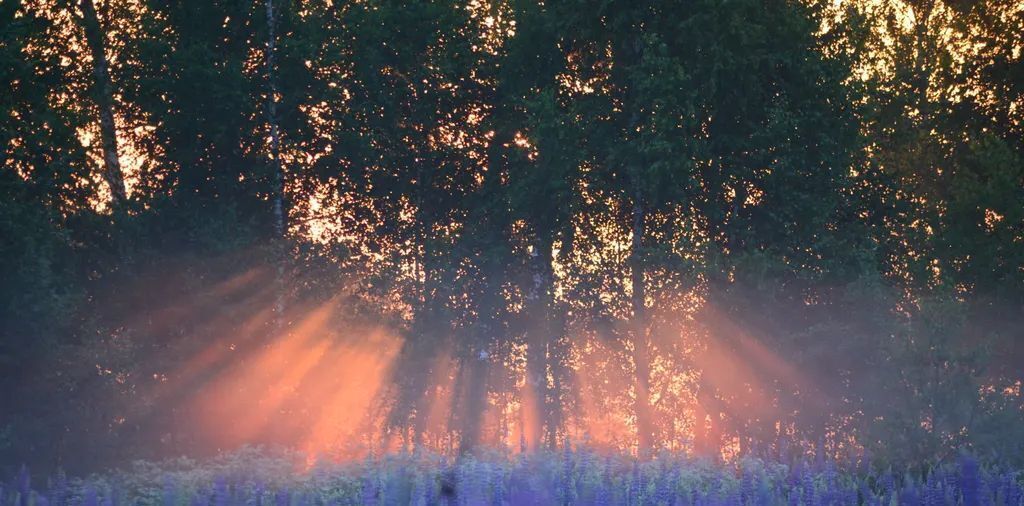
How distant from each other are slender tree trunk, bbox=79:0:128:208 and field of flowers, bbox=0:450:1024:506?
12188 millimetres

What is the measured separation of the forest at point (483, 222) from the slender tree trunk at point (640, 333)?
10 centimetres

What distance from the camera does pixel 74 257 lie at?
26.1 metres

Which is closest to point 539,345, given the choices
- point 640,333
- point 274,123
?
point 640,333

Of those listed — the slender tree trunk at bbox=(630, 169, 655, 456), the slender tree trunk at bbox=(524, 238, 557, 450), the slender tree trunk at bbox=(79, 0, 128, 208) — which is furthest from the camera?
the slender tree trunk at bbox=(524, 238, 557, 450)

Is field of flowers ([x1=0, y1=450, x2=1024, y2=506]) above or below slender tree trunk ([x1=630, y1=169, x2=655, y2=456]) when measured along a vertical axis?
below

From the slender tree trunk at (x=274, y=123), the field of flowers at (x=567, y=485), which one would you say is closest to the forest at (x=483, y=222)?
the slender tree trunk at (x=274, y=123)

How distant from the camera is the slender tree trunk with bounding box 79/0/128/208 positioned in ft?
98.2

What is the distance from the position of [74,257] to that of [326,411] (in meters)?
6.73

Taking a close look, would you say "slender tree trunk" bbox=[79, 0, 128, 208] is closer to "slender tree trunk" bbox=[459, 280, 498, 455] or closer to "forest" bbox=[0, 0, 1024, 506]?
"forest" bbox=[0, 0, 1024, 506]

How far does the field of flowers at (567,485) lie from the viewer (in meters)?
15.3

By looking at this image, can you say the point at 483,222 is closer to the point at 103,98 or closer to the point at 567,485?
the point at 103,98

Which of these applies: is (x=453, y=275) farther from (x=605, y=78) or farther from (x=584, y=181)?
(x=605, y=78)

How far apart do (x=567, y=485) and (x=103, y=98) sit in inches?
710

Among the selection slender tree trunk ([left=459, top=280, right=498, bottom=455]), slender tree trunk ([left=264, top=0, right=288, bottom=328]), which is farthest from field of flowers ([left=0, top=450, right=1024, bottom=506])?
slender tree trunk ([left=264, top=0, right=288, bottom=328])
